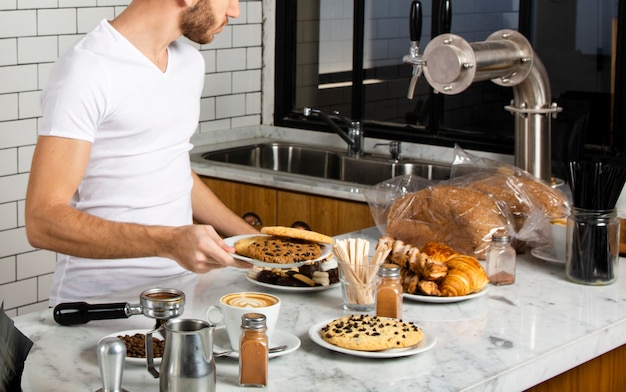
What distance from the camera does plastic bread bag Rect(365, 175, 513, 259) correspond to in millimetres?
2707

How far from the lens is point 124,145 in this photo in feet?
8.34

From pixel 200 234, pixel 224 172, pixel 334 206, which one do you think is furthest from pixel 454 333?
pixel 224 172

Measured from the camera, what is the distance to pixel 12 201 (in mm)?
3926

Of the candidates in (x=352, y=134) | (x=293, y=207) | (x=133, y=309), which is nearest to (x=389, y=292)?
(x=133, y=309)

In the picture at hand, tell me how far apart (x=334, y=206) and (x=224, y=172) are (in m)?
0.57

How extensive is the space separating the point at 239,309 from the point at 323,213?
200 centimetres

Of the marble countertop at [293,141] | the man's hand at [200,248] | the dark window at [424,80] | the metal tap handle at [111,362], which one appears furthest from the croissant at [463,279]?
the marble countertop at [293,141]

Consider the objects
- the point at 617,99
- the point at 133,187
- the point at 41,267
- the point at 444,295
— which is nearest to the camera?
the point at 444,295

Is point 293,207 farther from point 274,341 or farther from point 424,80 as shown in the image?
point 274,341

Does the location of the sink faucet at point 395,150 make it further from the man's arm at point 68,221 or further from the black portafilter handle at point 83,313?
the black portafilter handle at point 83,313

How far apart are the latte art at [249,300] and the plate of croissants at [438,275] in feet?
1.15

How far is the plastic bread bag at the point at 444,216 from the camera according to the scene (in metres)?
2.71

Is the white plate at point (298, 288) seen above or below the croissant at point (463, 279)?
Answer: below

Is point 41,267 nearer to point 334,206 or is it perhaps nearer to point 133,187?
point 334,206
